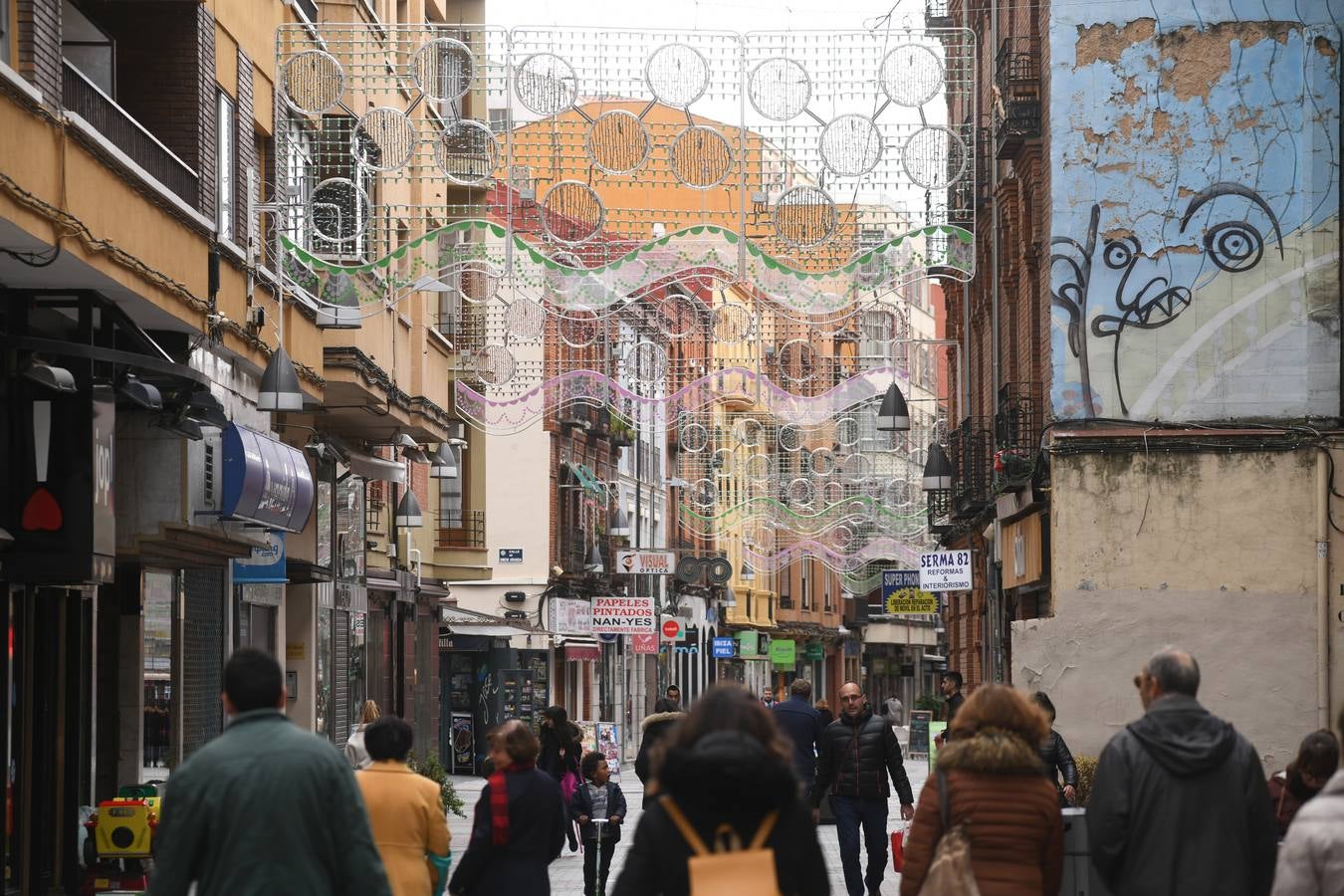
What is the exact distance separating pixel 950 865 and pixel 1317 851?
62.1 inches

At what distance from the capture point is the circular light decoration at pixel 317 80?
19.6 meters

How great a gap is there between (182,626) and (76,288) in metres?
6.67

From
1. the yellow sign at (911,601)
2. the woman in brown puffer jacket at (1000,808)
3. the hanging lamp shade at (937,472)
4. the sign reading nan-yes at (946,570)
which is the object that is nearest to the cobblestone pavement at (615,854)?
the woman in brown puffer jacket at (1000,808)

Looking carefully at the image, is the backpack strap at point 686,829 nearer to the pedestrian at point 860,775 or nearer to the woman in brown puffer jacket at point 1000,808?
the woman in brown puffer jacket at point 1000,808

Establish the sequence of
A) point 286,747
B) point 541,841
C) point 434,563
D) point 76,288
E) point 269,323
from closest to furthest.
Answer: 1. point 286,747
2. point 541,841
3. point 76,288
4. point 269,323
5. point 434,563

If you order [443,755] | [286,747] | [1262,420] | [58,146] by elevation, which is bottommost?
[443,755]

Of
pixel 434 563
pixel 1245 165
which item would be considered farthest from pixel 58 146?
pixel 434 563

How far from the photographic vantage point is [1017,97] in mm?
24141

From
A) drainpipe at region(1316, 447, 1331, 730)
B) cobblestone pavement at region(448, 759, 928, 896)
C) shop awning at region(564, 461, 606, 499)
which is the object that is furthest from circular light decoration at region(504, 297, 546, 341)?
shop awning at region(564, 461, 606, 499)

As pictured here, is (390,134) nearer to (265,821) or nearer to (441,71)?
(441,71)

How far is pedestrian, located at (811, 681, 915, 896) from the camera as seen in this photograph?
17078 mm

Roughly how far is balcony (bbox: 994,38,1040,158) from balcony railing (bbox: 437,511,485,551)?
22631mm

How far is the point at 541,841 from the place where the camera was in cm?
1070

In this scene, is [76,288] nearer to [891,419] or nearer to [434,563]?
[891,419]
